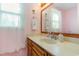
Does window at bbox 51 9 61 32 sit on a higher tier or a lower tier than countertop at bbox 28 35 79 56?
higher

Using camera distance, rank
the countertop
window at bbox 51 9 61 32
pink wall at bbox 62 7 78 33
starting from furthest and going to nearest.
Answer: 1. window at bbox 51 9 61 32
2. pink wall at bbox 62 7 78 33
3. the countertop

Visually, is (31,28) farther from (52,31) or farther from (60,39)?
(60,39)

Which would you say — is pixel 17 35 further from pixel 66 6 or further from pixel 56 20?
pixel 66 6

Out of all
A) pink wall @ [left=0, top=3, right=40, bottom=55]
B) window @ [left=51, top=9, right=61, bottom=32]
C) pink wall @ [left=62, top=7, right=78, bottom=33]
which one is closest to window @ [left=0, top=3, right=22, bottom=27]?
pink wall @ [left=0, top=3, right=40, bottom=55]

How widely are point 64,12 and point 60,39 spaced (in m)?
0.40

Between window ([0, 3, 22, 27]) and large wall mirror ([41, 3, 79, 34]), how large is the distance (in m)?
0.48

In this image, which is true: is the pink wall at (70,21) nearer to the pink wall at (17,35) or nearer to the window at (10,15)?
the pink wall at (17,35)

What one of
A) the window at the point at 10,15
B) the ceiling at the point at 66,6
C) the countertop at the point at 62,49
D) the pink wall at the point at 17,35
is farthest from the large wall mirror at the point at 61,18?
the window at the point at 10,15

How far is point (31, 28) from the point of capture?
2.30 m

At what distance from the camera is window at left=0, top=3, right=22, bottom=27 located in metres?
2.08

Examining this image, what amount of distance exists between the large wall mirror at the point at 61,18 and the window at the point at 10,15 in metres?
0.48

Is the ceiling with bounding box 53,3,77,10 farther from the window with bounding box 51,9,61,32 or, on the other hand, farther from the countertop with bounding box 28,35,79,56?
the countertop with bounding box 28,35,79,56

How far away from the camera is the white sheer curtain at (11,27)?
6.88ft

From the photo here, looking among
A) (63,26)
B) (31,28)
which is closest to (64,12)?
(63,26)
